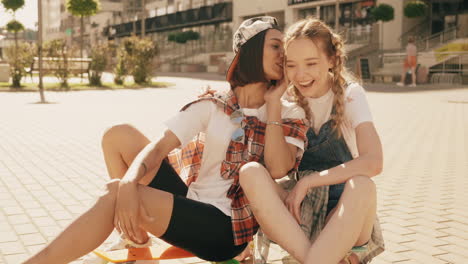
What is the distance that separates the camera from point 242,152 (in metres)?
2.64

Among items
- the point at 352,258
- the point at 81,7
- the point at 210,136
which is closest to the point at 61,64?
the point at 210,136

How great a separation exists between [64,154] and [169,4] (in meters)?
53.5

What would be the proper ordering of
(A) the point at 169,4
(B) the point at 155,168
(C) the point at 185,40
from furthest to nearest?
(A) the point at 169,4 → (C) the point at 185,40 → (B) the point at 155,168

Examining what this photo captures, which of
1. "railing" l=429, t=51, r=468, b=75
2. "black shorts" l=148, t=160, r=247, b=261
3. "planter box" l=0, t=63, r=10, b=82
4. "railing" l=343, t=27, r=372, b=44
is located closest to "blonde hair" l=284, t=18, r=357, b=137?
"black shorts" l=148, t=160, r=247, b=261

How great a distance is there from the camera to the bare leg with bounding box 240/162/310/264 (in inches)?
91.9

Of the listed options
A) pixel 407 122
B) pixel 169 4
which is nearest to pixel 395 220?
pixel 407 122

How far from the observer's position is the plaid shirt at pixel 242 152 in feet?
8.33

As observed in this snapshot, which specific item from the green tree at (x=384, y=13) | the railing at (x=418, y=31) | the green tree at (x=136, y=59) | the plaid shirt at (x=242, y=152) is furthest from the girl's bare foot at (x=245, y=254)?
the railing at (x=418, y=31)

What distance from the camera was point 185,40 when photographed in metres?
47.8

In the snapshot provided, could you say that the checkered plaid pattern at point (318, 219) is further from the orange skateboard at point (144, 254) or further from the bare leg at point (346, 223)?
the orange skateboard at point (144, 254)

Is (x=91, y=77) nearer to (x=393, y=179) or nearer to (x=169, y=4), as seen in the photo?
(x=393, y=179)

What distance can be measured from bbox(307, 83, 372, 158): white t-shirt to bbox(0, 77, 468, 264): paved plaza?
2.74 feet

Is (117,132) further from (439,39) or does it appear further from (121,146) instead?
(439,39)

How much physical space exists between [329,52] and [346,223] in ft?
2.78
